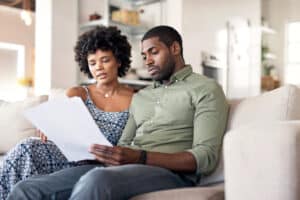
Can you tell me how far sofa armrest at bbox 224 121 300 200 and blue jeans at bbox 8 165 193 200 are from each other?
0.31 m

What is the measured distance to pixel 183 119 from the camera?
1476 millimetres

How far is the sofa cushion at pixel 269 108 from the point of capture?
4.51 ft

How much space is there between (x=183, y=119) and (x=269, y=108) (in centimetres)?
30

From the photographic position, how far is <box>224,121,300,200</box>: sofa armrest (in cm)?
93

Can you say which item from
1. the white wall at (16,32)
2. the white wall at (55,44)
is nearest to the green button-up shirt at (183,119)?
the white wall at (55,44)

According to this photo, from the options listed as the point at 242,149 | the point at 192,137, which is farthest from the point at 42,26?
the point at 242,149

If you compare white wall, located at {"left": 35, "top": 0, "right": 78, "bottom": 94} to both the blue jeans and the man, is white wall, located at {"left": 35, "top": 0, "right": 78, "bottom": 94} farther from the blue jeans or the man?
the blue jeans

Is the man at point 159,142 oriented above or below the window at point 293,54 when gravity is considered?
below

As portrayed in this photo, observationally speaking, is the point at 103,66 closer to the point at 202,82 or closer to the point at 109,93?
the point at 109,93

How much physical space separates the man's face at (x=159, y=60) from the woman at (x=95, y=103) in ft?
0.84

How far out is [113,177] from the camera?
45.4 inches

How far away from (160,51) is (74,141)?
19.7 inches

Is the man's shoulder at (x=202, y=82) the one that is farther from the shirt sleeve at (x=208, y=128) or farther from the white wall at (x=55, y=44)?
the white wall at (x=55, y=44)

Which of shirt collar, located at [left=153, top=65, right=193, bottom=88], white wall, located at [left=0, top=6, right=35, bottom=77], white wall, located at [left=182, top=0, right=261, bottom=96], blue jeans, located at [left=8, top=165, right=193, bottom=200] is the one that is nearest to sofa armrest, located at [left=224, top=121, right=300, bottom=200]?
blue jeans, located at [left=8, top=165, right=193, bottom=200]
